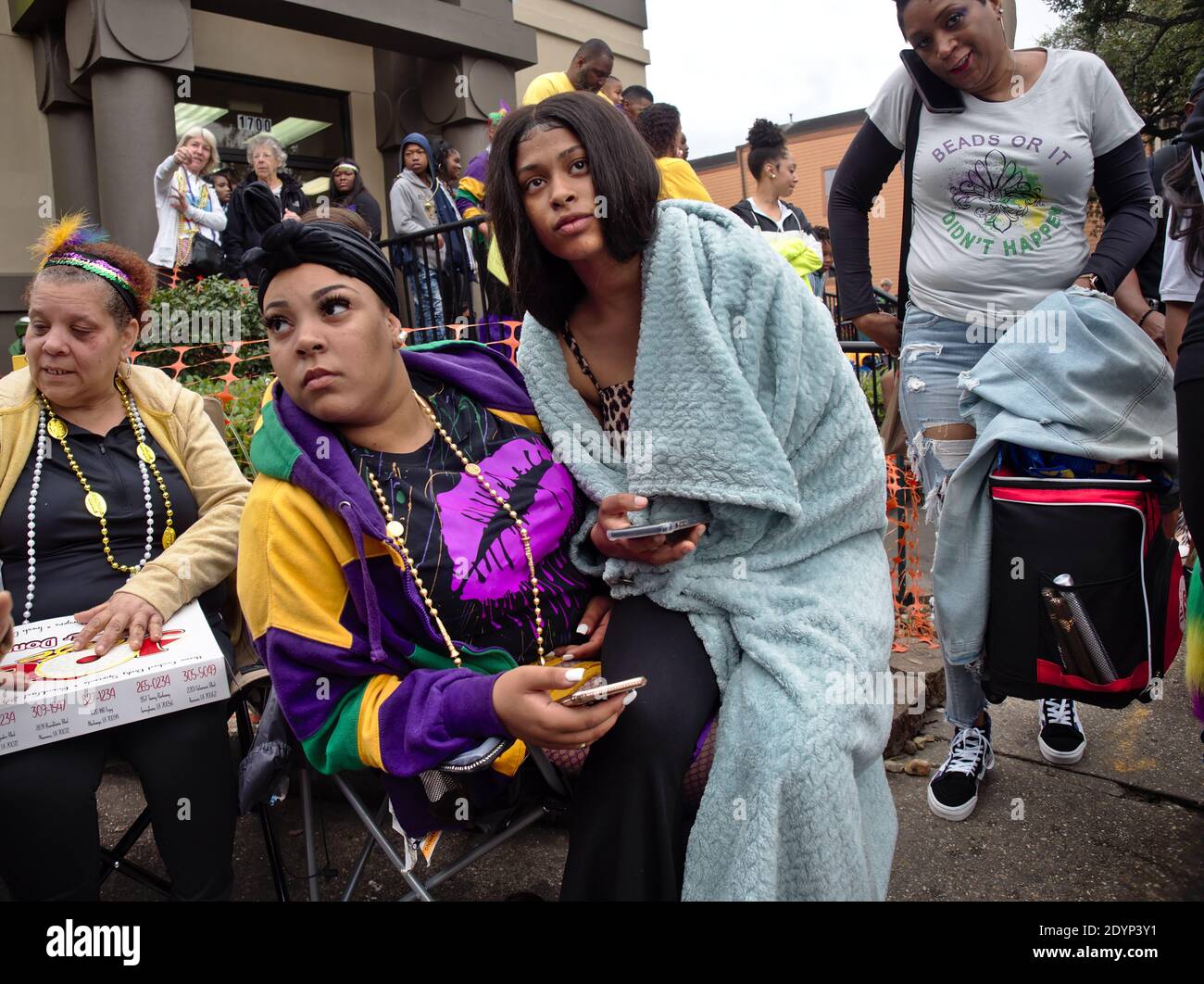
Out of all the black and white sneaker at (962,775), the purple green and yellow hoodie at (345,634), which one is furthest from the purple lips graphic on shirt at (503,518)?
the black and white sneaker at (962,775)

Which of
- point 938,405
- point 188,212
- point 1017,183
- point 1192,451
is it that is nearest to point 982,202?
point 1017,183

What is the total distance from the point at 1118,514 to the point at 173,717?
7.57ft

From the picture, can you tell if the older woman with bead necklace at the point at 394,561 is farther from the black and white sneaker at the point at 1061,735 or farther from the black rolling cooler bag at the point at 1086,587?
the black and white sneaker at the point at 1061,735

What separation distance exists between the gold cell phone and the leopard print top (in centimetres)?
64

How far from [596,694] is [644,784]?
22cm

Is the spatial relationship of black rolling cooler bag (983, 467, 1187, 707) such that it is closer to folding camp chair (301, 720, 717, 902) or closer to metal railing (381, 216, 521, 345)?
folding camp chair (301, 720, 717, 902)

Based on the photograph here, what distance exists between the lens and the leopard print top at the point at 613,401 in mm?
2029

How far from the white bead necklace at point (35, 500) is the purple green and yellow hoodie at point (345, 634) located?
2.64 ft

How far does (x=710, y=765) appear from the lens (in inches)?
67.6

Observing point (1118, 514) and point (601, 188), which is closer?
point (601, 188)

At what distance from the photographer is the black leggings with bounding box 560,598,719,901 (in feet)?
5.24

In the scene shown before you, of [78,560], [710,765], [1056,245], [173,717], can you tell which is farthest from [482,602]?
[1056,245]

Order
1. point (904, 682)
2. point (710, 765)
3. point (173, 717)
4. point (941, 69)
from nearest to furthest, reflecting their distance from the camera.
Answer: point (710, 765), point (173, 717), point (941, 69), point (904, 682)
